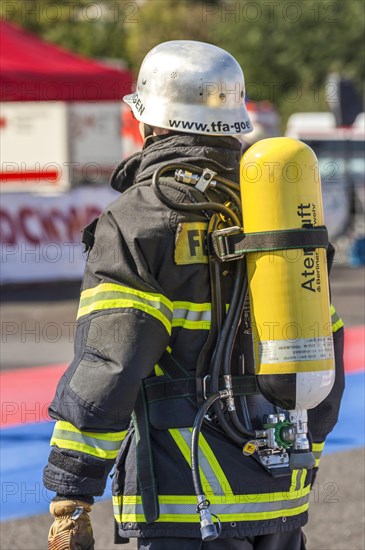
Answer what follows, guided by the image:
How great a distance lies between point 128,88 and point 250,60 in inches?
1295

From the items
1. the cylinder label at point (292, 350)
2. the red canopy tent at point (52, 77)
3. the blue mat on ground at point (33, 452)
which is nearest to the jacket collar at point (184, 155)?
the cylinder label at point (292, 350)

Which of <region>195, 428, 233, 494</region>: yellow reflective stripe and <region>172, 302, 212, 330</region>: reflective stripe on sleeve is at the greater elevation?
<region>172, 302, 212, 330</region>: reflective stripe on sleeve

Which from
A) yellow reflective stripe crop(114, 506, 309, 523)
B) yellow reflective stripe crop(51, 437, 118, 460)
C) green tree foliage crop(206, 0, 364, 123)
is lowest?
yellow reflective stripe crop(114, 506, 309, 523)

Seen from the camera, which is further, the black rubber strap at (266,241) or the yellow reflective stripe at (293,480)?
the yellow reflective stripe at (293,480)

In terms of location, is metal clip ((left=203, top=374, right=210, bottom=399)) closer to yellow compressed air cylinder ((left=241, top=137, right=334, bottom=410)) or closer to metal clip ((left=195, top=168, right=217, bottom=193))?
yellow compressed air cylinder ((left=241, top=137, right=334, bottom=410))

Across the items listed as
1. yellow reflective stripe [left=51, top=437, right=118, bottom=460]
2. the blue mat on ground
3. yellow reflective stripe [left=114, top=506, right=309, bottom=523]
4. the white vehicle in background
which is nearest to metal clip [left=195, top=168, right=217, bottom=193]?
yellow reflective stripe [left=51, top=437, right=118, bottom=460]

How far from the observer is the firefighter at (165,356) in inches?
108

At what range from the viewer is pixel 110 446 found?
2.78 m

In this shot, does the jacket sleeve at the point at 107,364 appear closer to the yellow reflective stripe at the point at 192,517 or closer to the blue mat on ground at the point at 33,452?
the yellow reflective stripe at the point at 192,517

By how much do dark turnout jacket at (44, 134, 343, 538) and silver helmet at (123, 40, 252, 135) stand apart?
0.17 ft

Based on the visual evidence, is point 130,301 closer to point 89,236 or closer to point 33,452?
point 89,236

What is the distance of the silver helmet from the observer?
114 inches

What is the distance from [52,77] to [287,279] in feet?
36.4

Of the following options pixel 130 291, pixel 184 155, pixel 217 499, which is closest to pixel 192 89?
pixel 184 155
